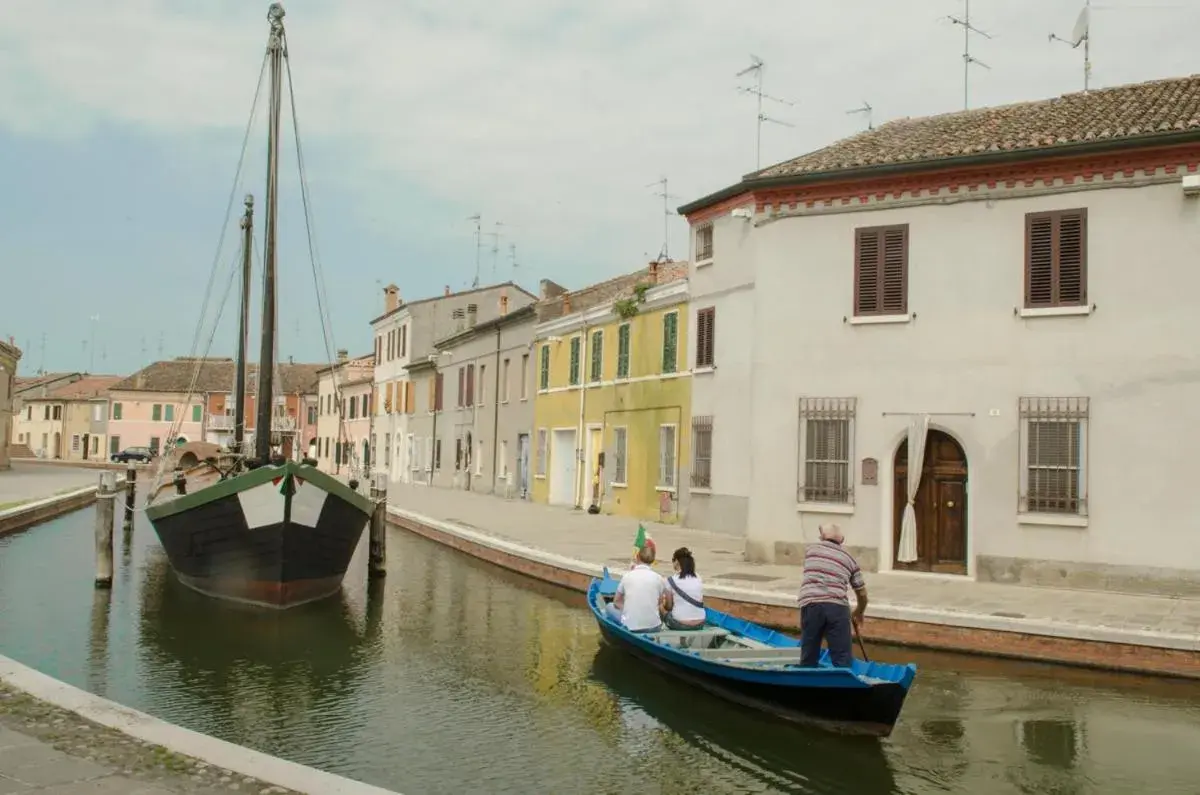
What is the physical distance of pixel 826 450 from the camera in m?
18.8

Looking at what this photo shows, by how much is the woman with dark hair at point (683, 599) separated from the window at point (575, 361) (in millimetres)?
21715

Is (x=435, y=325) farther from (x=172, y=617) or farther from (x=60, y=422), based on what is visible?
(x=60, y=422)

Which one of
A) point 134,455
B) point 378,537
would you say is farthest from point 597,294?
point 134,455

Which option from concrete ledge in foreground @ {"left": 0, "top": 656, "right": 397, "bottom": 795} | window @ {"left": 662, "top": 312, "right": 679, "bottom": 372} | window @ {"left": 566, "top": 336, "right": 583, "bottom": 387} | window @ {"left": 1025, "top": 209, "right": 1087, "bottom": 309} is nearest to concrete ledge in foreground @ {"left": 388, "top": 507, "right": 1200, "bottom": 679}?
window @ {"left": 1025, "top": 209, "right": 1087, "bottom": 309}

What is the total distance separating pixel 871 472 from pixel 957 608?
173 inches

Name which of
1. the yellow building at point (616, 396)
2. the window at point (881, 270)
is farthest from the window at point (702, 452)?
the window at point (881, 270)

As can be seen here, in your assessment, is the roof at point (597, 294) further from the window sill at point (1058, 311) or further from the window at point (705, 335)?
the window sill at point (1058, 311)

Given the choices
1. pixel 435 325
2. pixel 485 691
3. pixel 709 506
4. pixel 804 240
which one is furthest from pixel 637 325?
pixel 435 325

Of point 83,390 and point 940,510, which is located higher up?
point 83,390

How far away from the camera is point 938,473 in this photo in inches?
709

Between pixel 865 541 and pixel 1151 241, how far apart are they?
6560 millimetres

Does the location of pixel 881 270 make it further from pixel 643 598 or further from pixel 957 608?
pixel 643 598

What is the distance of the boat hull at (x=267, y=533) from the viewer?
16906 millimetres

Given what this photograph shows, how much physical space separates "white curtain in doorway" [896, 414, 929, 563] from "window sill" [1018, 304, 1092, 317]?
91.3 inches
